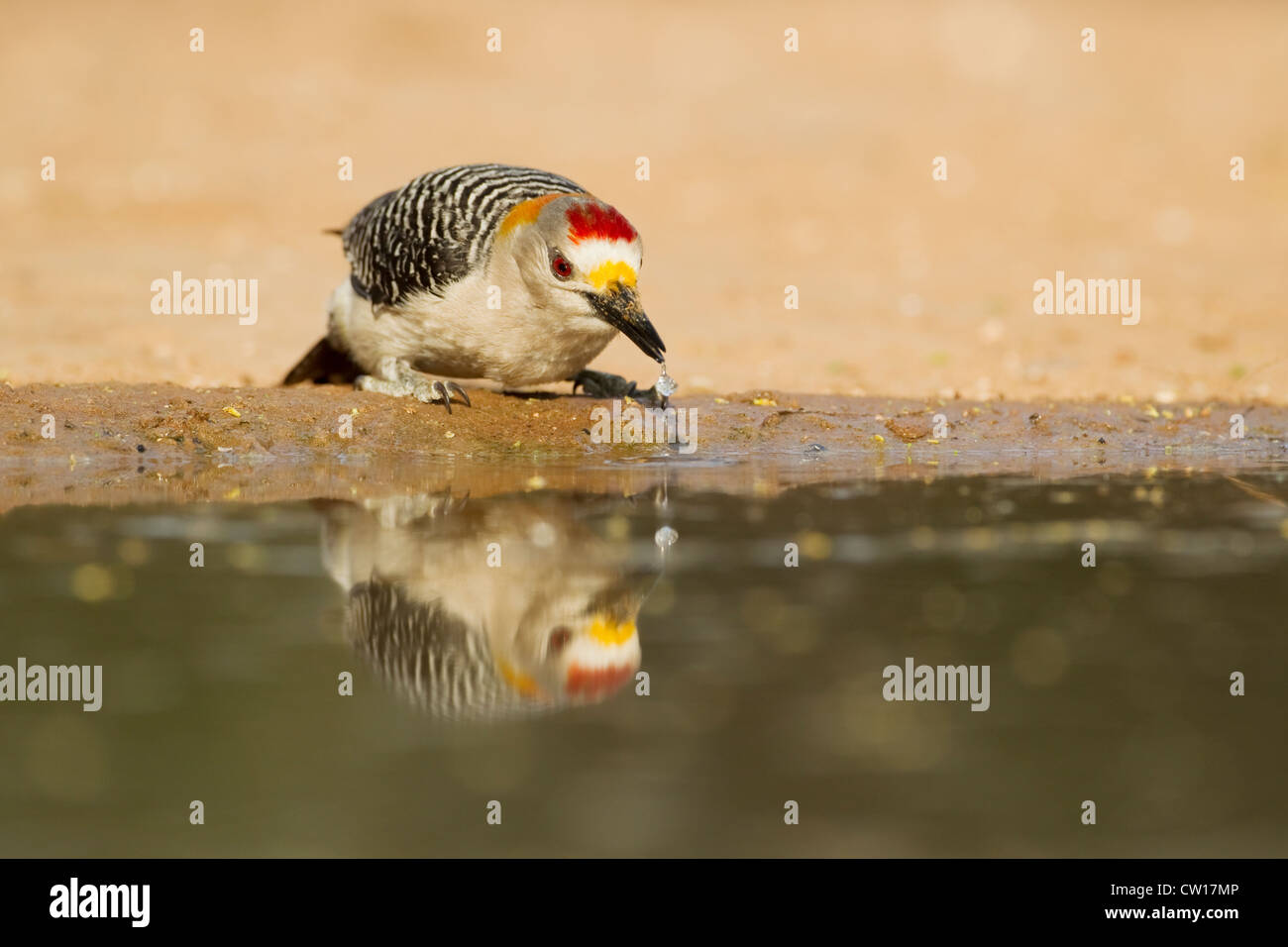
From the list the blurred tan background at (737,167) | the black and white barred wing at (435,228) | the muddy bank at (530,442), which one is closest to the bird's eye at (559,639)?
the muddy bank at (530,442)

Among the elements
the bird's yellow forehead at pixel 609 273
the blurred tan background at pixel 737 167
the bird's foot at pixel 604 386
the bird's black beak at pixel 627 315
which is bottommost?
the bird's foot at pixel 604 386

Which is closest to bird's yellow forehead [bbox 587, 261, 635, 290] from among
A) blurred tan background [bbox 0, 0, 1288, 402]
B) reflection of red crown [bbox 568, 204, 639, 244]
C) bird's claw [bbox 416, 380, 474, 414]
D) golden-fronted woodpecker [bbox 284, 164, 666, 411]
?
golden-fronted woodpecker [bbox 284, 164, 666, 411]

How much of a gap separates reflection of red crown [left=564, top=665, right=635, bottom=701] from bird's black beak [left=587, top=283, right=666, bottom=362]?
3.20 m

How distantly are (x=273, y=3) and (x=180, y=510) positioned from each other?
2198cm

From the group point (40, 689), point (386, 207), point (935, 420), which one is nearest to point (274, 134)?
point (386, 207)

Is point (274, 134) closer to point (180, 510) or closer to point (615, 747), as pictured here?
point (180, 510)

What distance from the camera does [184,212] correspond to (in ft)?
60.2

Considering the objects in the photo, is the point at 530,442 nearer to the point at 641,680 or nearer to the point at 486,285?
the point at 486,285

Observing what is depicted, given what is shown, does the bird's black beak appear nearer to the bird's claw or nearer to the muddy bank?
the muddy bank

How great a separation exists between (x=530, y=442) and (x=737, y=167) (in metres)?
12.7

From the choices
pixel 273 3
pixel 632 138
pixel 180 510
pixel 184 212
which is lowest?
pixel 180 510

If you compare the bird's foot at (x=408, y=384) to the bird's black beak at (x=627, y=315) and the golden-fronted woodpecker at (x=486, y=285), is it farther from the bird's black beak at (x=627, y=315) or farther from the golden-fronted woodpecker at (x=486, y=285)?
the bird's black beak at (x=627, y=315)

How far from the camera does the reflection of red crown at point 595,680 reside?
4.28 meters

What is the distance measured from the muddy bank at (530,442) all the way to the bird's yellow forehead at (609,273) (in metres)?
0.85
